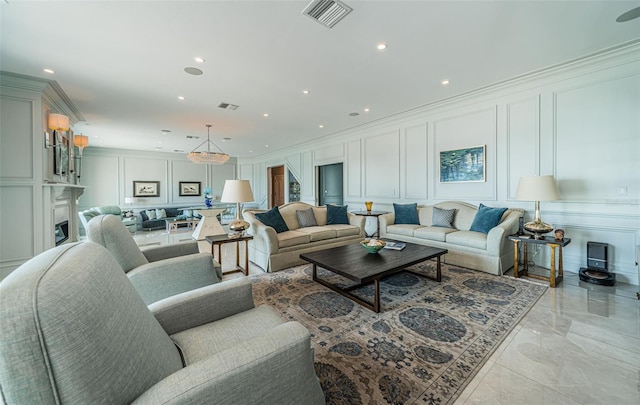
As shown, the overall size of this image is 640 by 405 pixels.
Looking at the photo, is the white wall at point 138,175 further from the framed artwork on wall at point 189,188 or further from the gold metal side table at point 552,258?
the gold metal side table at point 552,258

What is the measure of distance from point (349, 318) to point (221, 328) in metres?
1.27

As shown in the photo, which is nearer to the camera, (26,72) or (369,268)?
(369,268)

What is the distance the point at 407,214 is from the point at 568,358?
10.4 feet

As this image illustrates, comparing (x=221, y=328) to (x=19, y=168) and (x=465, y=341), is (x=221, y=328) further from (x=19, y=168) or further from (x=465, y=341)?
(x=19, y=168)

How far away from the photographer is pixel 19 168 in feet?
11.1

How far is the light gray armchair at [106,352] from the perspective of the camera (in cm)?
52

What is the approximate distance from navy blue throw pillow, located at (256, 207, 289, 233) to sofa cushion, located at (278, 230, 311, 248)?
94 mm

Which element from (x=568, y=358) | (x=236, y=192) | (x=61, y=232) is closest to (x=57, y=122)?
(x=61, y=232)

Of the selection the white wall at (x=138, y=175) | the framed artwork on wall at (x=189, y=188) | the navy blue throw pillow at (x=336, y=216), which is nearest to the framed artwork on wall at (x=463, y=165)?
the navy blue throw pillow at (x=336, y=216)

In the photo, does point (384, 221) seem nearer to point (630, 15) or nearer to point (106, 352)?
point (630, 15)

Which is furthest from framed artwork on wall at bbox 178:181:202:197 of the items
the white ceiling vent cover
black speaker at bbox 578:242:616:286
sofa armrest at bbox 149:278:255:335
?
black speaker at bbox 578:242:616:286

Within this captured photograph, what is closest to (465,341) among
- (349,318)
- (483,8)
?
(349,318)

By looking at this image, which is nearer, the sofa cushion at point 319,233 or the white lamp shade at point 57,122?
the white lamp shade at point 57,122

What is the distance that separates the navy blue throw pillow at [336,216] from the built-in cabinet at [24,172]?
4.26 m
